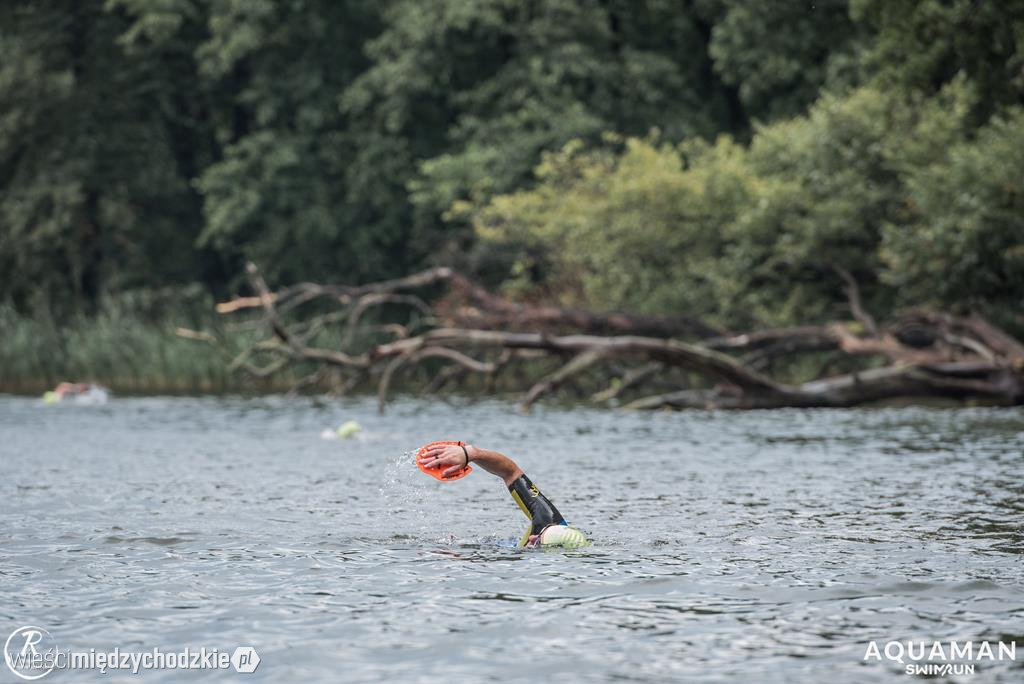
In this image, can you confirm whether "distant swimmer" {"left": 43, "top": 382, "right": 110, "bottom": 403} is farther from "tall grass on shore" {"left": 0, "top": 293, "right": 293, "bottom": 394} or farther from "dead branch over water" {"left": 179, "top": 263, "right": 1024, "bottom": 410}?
"tall grass on shore" {"left": 0, "top": 293, "right": 293, "bottom": 394}

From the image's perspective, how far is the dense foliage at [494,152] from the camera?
3553 centimetres

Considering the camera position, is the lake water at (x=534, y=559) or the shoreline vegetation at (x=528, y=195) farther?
the shoreline vegetation at (x=528, y=195)

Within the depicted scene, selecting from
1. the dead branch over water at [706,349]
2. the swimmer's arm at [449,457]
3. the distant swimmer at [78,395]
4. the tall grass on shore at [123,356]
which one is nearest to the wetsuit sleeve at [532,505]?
the swimmer's arm at [449,457]

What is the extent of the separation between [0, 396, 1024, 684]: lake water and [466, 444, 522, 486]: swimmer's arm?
0.60 metres

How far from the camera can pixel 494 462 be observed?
490 inches

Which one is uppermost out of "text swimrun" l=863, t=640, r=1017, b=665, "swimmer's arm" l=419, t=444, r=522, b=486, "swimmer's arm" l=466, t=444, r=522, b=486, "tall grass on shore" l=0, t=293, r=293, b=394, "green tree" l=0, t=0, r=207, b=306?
"green tree" l=0, t=0, r=207, b=306

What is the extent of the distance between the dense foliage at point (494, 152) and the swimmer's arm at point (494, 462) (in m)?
19.2

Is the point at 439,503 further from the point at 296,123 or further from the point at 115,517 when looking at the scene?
the point at 296,123

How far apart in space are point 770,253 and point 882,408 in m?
5.36

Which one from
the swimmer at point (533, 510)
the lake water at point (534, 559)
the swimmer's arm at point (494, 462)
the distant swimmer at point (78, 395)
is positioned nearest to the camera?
the lake water at point (534, 559)

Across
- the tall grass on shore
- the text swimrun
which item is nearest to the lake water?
the text swimrun

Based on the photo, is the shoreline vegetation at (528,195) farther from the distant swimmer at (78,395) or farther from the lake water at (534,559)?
the lake water at (534,559)

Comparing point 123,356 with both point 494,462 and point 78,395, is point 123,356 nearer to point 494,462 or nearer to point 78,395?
point 78,395

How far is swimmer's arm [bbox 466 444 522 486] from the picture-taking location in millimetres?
12188
